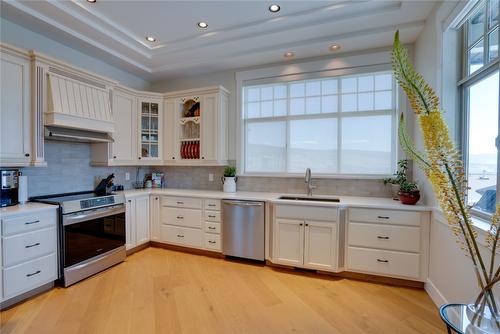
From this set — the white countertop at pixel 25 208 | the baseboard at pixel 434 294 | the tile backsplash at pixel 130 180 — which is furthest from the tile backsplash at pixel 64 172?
the baseboard at pixel 434 294

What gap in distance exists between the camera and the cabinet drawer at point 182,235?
344 centimetres

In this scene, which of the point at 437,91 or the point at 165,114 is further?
the point at 165,114

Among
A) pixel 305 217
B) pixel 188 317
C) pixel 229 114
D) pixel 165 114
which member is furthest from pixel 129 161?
pixel 305 217

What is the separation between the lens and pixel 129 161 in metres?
3.70

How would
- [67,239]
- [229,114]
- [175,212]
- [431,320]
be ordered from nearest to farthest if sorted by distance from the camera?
[431,320] < [67,239] < [175,212] < [229,114]

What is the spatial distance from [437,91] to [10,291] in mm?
4324

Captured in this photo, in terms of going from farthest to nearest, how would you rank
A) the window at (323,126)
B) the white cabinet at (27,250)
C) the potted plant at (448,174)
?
the window at (323,126) < the white cabinet at (27,250) < the potted plant at (448,174)

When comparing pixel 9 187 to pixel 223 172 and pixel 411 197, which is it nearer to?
pixel 223 172

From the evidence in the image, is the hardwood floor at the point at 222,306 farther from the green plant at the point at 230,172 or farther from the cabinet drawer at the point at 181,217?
the green plant at the point at 230,172

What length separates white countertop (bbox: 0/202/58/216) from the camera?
215cm

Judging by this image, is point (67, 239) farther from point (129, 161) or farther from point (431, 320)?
point (431, 320)

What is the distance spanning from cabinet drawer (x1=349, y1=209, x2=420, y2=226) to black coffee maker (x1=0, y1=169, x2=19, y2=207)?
11.9 ft

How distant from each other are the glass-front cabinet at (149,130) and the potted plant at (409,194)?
3.53 meters

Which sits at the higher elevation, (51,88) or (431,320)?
(51,88)
